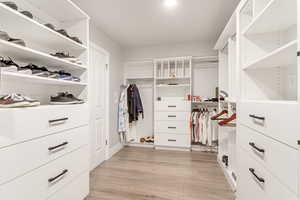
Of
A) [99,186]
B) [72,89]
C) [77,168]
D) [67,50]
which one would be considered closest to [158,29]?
[67,50]

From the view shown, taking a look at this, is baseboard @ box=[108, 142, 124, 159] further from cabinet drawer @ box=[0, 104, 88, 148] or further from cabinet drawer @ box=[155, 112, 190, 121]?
cabinet drawer @ box=[0, 104, 88, 148]

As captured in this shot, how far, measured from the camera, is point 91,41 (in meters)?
2.43

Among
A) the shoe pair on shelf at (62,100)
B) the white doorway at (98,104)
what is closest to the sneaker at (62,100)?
the shoe pair on shelf at (62,100)

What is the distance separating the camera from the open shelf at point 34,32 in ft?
3.50

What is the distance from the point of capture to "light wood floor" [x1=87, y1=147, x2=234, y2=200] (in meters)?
1.75

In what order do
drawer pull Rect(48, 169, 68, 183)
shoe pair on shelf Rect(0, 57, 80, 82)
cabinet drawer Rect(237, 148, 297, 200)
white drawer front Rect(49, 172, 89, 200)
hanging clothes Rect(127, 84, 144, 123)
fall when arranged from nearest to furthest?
cabinet drawer Rect(237, 148, 297, 200)
shoe pair on shelf Rect(0, 57, 80, 82)
drawer pull Rect(48, 169, 68, 183)
white drawer front Rect(49, 172, 89, 200)
hanging clothes Rect(127, 84, 144, 123)

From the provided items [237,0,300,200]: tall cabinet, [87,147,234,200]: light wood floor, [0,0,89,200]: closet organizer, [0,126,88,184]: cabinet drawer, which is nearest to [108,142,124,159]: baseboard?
[87,147,234,200]: light wood floor

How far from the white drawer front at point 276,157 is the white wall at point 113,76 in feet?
8.19

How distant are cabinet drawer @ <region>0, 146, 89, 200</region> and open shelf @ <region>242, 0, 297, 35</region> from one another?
190 centimetres

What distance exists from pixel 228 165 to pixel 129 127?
2.25 metres

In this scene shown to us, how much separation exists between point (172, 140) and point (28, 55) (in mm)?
2823

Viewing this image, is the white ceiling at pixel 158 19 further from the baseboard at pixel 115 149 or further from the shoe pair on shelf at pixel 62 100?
the baseboard at pixel 115 149

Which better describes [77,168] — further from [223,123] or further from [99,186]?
[223,123]

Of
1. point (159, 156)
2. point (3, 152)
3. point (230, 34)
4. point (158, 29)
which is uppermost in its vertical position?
point (158, 29)
